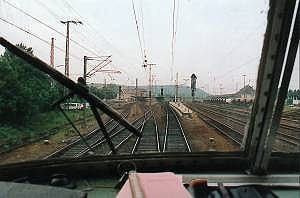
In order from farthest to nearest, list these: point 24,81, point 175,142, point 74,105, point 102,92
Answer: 1. point 175,142
2. point 24,81
3. point 102,92
4. point 74,105

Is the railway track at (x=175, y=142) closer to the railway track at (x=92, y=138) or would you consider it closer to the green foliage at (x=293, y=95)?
the railway track at (x=92, y=138)

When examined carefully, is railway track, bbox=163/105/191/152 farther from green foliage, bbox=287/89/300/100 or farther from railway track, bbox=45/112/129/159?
green foliage, bbox=287/89/300/100

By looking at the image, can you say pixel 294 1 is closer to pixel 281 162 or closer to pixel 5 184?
pixel 281 162

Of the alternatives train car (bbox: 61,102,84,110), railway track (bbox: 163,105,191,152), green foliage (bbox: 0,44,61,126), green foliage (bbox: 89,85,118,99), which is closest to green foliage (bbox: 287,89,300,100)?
railway track (bbox: 163,105,191,152)

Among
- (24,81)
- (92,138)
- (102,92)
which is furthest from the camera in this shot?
(24,81)

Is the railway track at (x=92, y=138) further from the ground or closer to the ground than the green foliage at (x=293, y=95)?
closer to the ground

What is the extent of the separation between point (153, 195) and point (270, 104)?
118 cm

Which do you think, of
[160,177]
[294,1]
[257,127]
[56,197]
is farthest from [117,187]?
[294,1]

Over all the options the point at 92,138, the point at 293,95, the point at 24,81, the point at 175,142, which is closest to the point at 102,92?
the point at 92,138

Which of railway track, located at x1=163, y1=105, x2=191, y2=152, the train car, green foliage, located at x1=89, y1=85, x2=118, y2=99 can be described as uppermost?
green foliage, located at x1=89, y1=85, x2=118, y2=99

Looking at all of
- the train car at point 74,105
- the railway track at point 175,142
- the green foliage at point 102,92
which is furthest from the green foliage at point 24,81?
the railway track at point 175,142

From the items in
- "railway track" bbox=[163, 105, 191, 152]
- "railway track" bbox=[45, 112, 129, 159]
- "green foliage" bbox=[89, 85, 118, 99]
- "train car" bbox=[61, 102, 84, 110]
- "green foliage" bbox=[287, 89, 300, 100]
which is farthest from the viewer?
"railway track" bbox=[163, 105, 191, 152]

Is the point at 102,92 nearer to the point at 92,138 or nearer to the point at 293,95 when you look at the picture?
the point at 92,138

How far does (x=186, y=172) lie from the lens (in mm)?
2688
